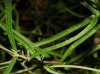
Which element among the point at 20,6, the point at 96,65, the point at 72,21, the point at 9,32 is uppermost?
the point at 20,6

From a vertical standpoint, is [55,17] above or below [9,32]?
above

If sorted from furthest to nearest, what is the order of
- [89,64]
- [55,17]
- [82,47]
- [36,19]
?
[55,17] < [36,19] < [82,47] < [89,64]

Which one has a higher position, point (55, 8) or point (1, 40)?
point (55, 8)

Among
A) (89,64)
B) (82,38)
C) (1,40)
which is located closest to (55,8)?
(1,40)

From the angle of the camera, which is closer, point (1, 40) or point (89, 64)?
point (89, 64)

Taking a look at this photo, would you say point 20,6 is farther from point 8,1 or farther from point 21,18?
point 8,1

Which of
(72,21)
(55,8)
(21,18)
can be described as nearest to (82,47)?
(72,21)

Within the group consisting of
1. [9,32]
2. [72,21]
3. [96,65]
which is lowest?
[96,65]

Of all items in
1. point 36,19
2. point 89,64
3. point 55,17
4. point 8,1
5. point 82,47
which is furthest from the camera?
point 55,17

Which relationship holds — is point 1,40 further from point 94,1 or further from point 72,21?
point 94,1
